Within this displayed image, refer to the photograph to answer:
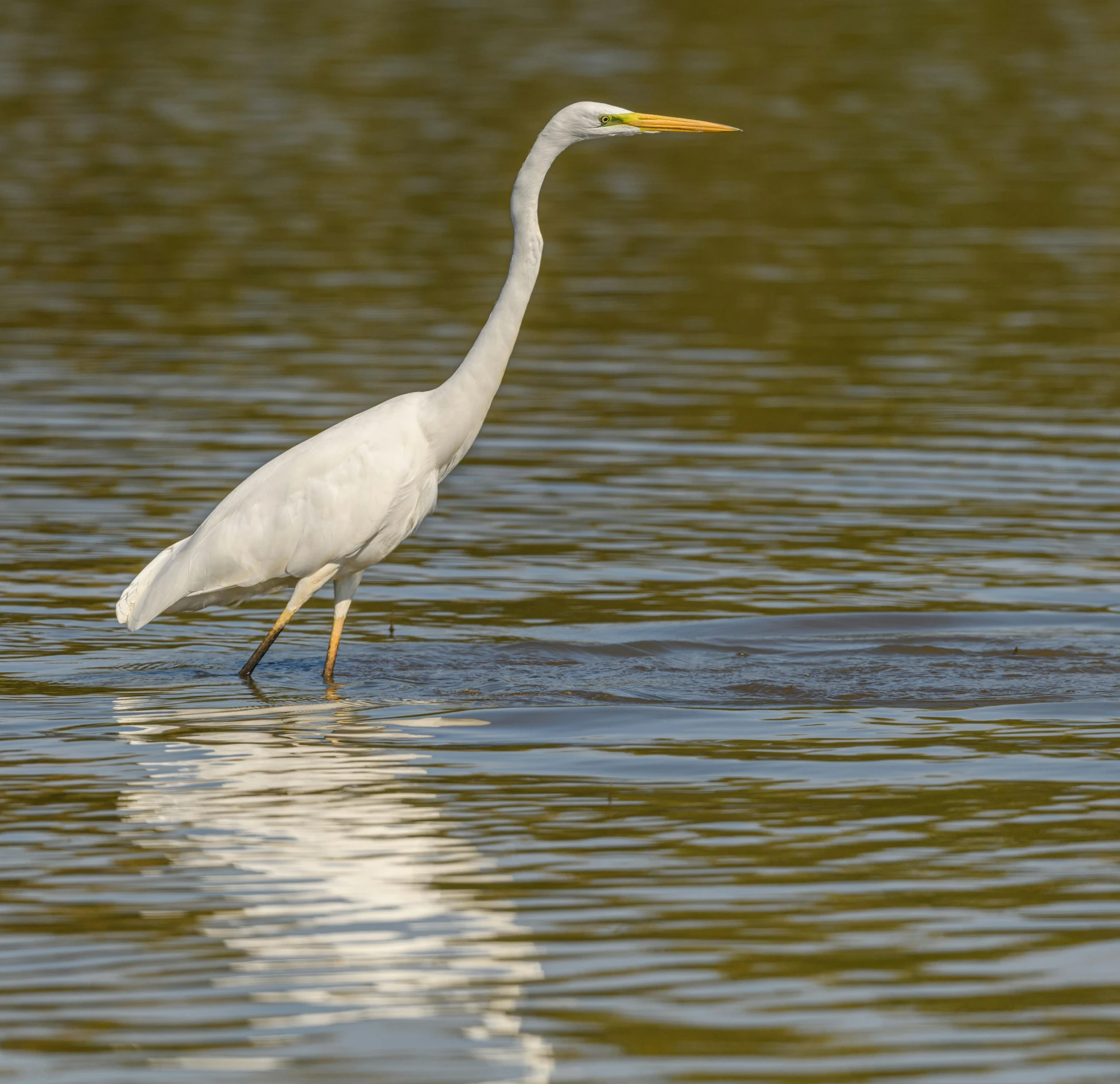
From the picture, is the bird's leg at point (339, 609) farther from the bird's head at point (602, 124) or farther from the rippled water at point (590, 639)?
the bird's head at point (602, 124)

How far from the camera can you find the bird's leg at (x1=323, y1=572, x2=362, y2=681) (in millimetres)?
10930

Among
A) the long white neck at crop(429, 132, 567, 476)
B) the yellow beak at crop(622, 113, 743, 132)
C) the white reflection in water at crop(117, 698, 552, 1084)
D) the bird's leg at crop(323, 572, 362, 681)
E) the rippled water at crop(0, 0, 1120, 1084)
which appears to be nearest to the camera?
the white reflection in water at crop(117, 698, 552, 1084)

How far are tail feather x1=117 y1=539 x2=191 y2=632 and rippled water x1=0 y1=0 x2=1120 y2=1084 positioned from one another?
0.94ft

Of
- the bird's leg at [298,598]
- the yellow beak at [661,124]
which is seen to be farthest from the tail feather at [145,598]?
the yellow beak at [661,124]

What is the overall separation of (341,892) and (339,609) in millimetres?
3585

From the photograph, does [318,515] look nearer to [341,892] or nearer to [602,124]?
[602,124]

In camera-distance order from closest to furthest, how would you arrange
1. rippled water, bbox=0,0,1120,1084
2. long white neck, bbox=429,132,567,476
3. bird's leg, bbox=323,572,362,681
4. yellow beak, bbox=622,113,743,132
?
1. rippled water, bbox=0,0,1120,1084
2. yellow beak, bbox=622,113,743,132
3. long white neck, bbox=429,132,567,476
4. bird's leg, bbox=323,572,362,681

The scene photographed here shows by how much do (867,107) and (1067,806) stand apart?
27.4m

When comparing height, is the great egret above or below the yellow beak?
below

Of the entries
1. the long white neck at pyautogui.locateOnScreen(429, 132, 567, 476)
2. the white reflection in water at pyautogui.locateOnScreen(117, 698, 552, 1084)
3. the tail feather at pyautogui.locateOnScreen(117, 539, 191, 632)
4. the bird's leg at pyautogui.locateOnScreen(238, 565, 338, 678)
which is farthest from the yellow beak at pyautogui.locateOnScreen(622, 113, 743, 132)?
the tail feather at pyautogui.locateOnScreen(117, 539, 191, 632)

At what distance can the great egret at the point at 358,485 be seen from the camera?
10.7 m

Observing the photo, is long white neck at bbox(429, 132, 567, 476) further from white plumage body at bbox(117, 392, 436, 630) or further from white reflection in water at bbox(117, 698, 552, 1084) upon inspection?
white reflection in water at bbox(117, 698, 552, 1084)

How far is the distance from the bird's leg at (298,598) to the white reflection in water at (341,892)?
0.69m

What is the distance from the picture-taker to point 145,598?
1109 centimetres
